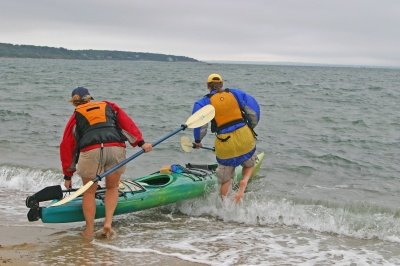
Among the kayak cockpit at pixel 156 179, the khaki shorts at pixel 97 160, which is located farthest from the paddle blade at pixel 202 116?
the khaki shorts at pixel 97 160

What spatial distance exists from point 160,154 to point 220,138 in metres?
5.53

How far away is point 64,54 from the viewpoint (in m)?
132

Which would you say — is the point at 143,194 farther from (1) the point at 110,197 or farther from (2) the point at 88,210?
(2) the point at 88,210

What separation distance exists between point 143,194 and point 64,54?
131124mm

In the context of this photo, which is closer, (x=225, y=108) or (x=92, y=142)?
(x=92, y=142)

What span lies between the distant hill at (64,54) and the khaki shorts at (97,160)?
4697 inches

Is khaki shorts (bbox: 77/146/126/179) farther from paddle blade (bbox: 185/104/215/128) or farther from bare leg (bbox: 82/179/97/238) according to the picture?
paddle blade (bbox: 185/104/215/128)

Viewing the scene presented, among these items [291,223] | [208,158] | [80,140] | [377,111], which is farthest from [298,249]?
[377,111]

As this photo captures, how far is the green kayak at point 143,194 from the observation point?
5.74 meters

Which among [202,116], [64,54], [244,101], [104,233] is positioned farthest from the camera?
[64,54]

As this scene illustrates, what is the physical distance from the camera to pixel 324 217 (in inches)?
273

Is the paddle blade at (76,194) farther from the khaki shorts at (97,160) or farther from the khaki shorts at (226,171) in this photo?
the khaki shorts at (226,171)

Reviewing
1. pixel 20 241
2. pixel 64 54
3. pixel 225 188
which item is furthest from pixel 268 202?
pixel 64 54

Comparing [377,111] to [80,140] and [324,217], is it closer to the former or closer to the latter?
[324,217]
